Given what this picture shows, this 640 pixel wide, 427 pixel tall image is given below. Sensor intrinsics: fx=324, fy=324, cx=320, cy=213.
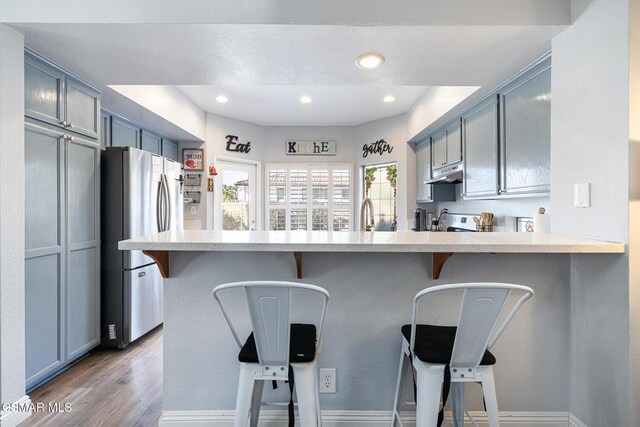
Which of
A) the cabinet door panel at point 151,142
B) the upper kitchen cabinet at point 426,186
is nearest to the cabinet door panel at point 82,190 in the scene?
the cabinet door panel at point 151,142

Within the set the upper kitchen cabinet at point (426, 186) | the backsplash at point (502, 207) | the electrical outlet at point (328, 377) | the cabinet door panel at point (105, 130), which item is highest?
the cabinet door panel at point (105, 130)

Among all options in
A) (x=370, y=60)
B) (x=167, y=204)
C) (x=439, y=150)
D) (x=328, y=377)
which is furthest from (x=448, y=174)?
(x=167, y=204)

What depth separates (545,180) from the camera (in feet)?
6.35

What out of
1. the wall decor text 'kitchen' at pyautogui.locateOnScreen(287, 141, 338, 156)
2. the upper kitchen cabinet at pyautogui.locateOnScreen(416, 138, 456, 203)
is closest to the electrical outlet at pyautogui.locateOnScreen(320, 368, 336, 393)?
the upper kitchen cabinet at pyautogui.locateOnScreen(416, 138, 456, 203)

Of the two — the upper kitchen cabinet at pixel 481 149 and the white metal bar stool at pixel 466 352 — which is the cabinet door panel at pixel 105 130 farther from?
the upper kitchen cabinet at pixel 481 149

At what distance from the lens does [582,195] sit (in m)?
1.52

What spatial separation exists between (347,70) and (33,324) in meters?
2.48

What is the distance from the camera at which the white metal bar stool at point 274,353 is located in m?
1.15

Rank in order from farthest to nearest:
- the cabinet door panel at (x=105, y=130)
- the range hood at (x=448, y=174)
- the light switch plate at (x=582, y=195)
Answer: the range hood at (x=448, y=174), the cabinet door panel at (x=105, y=130), the light switch plate at (x=582, y=195)

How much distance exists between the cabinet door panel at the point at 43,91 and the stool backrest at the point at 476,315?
2.38 metres

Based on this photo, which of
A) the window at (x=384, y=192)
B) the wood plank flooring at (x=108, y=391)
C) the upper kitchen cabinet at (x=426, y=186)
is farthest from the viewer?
the window at (x=384, y=192)

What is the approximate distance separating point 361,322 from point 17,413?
6.19 ft

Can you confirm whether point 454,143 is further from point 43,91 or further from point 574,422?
point 43,91

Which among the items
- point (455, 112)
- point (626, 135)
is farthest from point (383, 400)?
point (455, 112)
